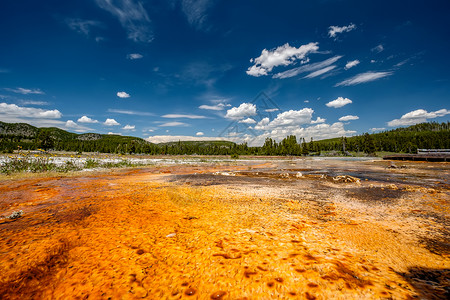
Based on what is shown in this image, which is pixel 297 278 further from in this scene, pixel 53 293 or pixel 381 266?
pixel 53 293

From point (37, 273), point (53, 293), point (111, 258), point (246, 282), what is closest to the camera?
point (53, 293)

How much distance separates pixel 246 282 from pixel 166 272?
1162 millimetres

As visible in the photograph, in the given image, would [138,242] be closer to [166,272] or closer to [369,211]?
[166,272]

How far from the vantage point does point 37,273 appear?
8.68 ft

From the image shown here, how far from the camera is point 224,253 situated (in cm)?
317

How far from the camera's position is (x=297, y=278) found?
96.9 inches

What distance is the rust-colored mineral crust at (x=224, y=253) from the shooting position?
2.29m

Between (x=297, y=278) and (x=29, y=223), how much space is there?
6.36 m

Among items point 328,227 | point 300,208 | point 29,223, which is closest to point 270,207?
point 300,208

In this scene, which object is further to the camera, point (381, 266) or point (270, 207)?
point (270, 207)

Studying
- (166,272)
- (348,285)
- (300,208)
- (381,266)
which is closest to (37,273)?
(166,272)

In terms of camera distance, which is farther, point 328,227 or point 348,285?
point 328,227

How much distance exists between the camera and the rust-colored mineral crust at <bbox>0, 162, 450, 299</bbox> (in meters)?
2.29

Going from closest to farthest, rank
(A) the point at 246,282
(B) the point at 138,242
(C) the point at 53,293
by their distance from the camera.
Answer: (C) the point at 53,293, (A) the point at 246,282, (B) the point at 138,242
